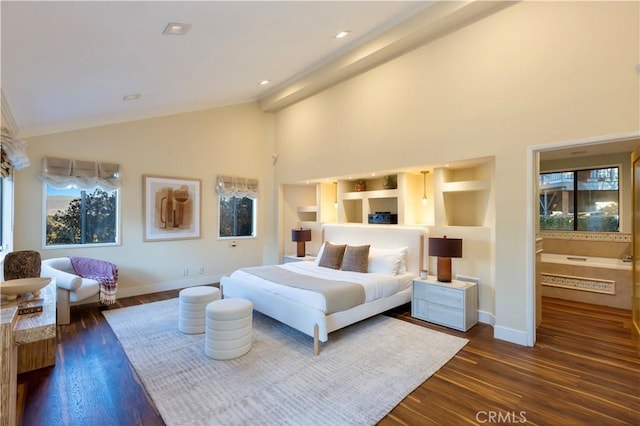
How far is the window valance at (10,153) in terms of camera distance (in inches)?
125

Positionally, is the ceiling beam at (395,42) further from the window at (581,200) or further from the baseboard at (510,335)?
the window at (581,200)

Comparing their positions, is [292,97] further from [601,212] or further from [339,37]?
[601,212]

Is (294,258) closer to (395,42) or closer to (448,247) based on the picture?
(448,247)

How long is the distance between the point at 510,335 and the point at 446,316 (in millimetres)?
728

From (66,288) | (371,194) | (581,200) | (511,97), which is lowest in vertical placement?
(66,288)

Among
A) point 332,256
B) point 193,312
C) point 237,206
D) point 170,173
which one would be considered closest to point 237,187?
point 237,206

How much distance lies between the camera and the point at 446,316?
3.99 metres

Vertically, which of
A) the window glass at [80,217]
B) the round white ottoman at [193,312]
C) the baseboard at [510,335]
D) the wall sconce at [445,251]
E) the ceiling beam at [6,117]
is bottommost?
the baseboard at [510,335]

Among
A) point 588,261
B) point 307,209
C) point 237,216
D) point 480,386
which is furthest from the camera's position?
point 307,209

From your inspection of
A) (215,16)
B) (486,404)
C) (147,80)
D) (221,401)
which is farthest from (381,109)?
(221,401)

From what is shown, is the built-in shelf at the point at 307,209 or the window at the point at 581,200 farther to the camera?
the built-in shelf at the point at 307,209

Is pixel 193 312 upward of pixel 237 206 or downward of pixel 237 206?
downward

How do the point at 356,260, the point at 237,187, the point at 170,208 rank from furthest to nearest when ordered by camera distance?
the point at 237,187 < the point at 170,208 < the point at 356,260

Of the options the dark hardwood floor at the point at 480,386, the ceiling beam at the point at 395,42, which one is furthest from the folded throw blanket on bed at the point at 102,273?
the ceiling beam at the point at 395,42
